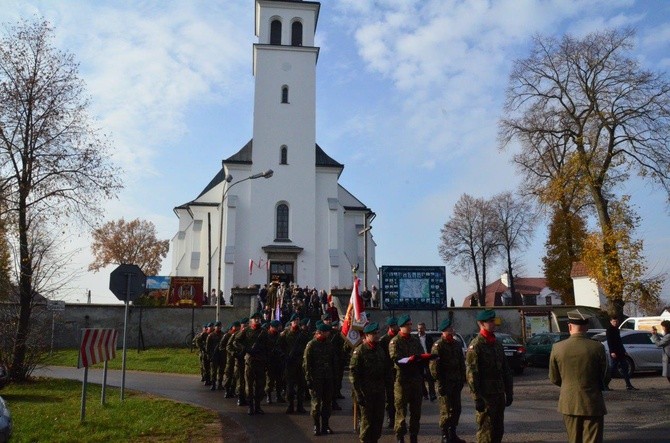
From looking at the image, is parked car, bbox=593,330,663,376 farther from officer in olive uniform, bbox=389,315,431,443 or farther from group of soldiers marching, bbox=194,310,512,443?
officer in olive uniform, bbox=389,315,431,443

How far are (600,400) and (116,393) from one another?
11196 mm

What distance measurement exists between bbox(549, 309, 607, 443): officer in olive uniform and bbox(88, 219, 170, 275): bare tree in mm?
64505

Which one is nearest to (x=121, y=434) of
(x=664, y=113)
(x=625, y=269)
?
(x=625, y=269)

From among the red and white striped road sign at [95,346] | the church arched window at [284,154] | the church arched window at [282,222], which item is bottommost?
the red and white striped road sign at [95,346]

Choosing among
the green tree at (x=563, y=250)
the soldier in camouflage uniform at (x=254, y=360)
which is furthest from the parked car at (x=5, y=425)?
the green tree at (x=563, y=250)

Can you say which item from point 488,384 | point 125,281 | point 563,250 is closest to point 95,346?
point 125,281

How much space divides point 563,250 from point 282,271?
2052cm

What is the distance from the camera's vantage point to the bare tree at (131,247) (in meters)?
67.2

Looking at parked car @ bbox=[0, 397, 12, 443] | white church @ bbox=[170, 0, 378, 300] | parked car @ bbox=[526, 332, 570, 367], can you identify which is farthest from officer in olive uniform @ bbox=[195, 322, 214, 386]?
white church @ bbox=[170, 0, 378, 300]

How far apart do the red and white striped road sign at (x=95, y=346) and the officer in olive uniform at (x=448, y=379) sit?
6323 millimetres

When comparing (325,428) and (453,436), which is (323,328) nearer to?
(325,428)

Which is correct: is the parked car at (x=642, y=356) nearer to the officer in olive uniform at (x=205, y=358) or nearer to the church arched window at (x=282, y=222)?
the officer in olive uniform at (x=205, y=358)

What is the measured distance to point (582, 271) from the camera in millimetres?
33969

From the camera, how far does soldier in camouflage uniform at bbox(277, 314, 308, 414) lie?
11.8 meters
